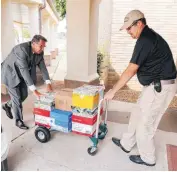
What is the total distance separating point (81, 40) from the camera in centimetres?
462

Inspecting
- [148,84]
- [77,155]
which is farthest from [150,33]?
[77,155]

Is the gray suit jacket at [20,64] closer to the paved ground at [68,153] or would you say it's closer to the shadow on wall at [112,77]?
the paved ground at [68,153]

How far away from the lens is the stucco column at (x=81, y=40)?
14.7 feet

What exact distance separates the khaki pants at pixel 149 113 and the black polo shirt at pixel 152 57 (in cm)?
13

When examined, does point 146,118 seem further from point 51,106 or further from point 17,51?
point 17,51

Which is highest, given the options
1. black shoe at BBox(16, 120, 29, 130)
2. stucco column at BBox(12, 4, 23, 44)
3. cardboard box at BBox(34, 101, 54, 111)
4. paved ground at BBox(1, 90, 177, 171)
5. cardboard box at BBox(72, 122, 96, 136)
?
stucco column at BBox(12, 4, 23, 44)

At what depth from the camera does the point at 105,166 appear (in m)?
2.40

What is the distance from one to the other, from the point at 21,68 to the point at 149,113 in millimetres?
1724

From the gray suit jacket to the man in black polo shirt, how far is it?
1.22 meters

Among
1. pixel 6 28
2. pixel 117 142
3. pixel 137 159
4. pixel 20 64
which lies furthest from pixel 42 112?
pixel 6 28

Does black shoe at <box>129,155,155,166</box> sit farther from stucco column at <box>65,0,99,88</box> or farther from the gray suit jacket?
stucco column at <box>65,0,99,88</box>

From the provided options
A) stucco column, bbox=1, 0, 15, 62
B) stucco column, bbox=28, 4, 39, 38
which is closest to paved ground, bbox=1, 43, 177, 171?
stucco column, bbox=1, 0, 15, 62

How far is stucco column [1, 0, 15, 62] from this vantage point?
4.44 m

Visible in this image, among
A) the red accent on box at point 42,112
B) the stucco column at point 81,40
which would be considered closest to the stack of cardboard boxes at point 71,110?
the red accent on box at point 42,112
